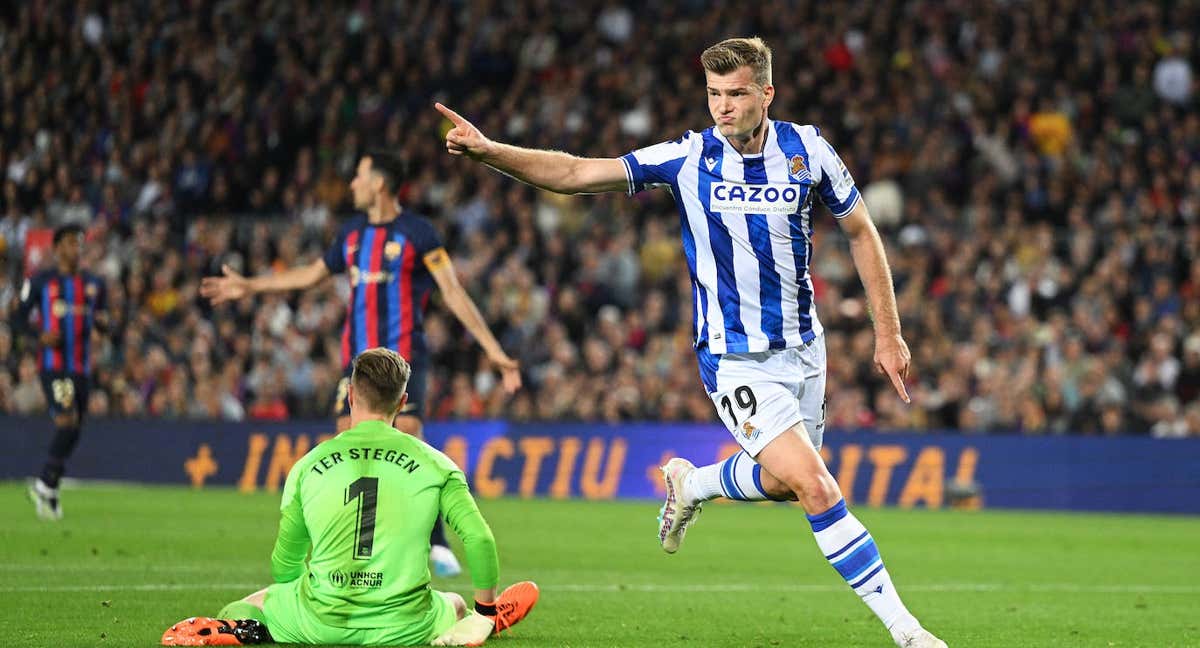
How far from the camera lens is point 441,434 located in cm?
2145

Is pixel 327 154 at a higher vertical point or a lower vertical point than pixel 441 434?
higher

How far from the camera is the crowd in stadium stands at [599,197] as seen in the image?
70.4 feet

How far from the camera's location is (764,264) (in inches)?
297

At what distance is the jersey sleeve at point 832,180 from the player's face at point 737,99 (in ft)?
1.06

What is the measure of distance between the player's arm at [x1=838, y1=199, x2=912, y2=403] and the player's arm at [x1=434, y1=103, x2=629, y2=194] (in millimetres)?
1008

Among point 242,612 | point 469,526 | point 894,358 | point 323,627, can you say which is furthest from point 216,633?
point 894,358

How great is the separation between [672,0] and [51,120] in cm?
1021

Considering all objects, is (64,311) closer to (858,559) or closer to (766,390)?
(766,390)

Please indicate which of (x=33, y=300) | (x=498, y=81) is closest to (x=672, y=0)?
(x=498, y=81)

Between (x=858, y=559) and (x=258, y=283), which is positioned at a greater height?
(x=258, y=283)

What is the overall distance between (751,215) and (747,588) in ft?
12.6

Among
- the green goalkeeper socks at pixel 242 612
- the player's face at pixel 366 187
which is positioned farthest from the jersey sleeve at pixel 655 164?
the player's face at pixel 366 187

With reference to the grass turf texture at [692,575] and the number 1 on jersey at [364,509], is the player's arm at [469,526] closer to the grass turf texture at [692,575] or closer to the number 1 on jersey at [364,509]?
the number 1 on jersey at [364,509]

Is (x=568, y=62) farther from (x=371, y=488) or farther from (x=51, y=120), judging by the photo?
(x=371, y=488)
